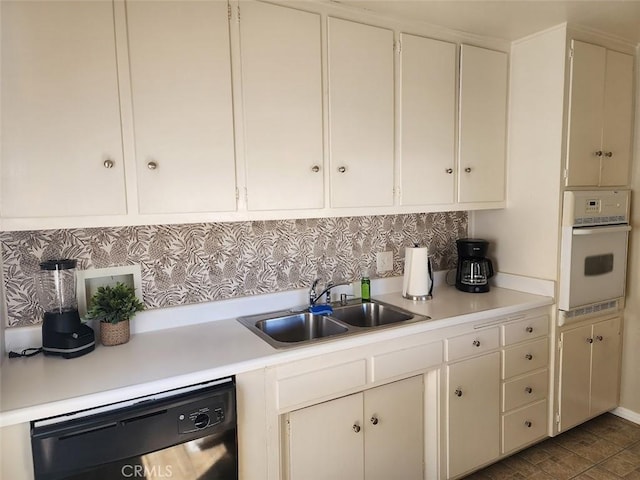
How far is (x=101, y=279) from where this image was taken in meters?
1.85

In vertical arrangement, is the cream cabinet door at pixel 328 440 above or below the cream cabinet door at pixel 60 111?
below

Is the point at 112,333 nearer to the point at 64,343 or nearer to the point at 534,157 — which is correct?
the point at 64,343

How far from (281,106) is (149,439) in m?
1.35

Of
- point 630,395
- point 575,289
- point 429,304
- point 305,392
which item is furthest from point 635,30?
point 305,392

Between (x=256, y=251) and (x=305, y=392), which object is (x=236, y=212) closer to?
(x=256, y=251)

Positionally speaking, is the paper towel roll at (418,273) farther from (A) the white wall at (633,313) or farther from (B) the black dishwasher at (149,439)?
(A) the white wall at (633,313)

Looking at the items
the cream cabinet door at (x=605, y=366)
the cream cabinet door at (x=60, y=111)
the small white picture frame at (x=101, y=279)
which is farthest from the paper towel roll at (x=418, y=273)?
the cream cabinet door at (x=60, y=111)

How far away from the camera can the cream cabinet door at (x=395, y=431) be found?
75.0 inches

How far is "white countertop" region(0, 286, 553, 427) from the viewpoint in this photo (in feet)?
4.35

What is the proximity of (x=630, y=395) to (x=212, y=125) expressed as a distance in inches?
118

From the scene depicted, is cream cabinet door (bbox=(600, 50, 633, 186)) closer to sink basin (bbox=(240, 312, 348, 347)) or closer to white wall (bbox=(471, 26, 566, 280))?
white wall (bbox=(471, 26, 566, 280))

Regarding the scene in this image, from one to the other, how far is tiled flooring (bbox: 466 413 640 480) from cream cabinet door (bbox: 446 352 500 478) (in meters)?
0.21

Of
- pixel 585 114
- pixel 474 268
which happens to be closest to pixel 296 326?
pixel 474 268

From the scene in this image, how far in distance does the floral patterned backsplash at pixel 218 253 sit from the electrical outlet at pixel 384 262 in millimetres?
27
